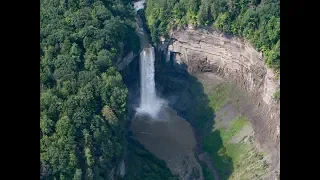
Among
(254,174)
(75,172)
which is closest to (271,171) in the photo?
(254,174)

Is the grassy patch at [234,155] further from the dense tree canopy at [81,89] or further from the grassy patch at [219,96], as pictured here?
the dense tree canopy at [81,89]

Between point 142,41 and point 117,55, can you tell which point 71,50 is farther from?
point 142,41

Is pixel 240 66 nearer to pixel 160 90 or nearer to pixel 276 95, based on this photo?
pixel 276 95

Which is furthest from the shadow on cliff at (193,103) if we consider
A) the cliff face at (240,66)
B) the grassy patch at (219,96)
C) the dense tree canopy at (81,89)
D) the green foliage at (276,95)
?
the green foliage at (276,95)

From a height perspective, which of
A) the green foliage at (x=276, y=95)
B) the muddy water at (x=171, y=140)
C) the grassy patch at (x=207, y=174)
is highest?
the green foliage at (x=276, y=95)

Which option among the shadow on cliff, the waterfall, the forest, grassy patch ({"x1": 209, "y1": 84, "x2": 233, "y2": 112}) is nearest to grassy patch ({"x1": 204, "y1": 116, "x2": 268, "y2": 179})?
the shadow on cliff

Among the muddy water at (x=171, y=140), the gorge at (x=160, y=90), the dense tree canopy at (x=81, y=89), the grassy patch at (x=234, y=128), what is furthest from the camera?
the grassy patch at (x=234, y=128)

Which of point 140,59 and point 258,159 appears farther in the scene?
point 140,59
